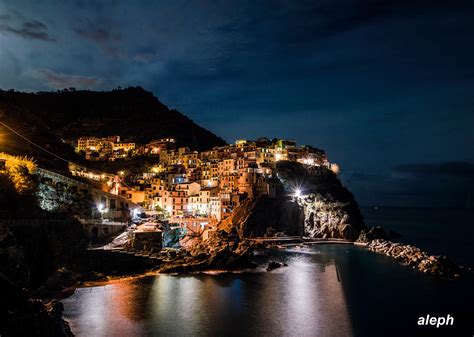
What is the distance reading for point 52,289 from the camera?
29797 mm

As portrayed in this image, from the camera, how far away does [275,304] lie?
30344 millimetres

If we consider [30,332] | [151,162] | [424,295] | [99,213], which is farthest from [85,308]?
[151,162]

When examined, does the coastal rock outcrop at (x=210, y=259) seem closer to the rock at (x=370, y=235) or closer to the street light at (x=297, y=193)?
the rock at (x=370, y=235)

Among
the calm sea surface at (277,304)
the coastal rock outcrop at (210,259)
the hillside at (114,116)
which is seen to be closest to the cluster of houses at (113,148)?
the hillside at (114,116)

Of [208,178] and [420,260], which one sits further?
[208,178]

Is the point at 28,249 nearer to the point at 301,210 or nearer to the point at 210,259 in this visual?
the point at 210,259

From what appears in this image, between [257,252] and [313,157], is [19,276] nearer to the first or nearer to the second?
[257,252]

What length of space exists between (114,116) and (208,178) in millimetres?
70966

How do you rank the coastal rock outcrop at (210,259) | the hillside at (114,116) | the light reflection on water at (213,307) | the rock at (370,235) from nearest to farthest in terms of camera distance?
the light reflection on water at (213,307), the coastal rock outcrop at (210,259), the rock at (370,235), the hillside at (114,116)

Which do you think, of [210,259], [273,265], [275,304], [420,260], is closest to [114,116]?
[210,259]

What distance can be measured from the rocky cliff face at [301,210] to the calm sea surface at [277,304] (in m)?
19.6

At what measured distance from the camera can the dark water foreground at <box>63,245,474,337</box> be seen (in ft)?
81.8

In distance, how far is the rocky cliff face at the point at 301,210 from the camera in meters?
62.5

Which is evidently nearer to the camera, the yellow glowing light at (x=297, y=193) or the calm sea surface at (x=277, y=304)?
the calm sea surface at (x=277, y=304)
